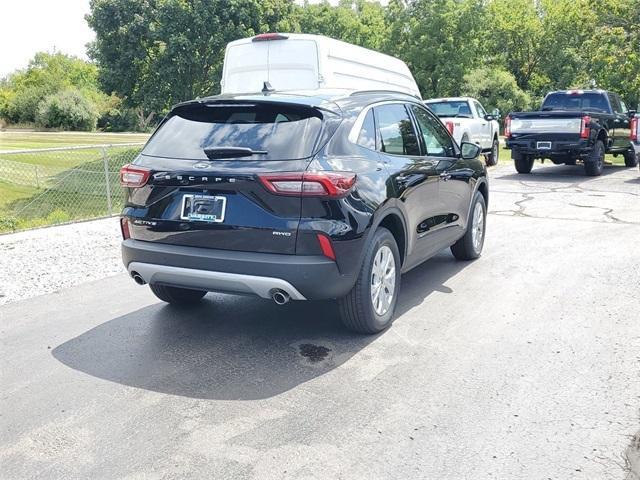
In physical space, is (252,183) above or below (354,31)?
below

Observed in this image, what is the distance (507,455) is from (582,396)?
907mm

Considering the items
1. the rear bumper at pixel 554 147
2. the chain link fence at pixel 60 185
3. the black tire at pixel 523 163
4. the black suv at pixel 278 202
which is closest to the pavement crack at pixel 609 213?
the rear bumper at pixel 554 147

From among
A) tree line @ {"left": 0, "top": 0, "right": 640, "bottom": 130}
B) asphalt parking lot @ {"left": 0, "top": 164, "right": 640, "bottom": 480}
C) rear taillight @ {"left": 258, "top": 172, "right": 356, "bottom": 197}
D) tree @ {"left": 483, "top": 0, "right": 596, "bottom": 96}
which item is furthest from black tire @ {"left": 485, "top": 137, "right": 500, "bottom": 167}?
tree @ {"left": 483, "top": 0, "right": 596, "bottom": 96}

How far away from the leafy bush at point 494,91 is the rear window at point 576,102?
23301 millimetres

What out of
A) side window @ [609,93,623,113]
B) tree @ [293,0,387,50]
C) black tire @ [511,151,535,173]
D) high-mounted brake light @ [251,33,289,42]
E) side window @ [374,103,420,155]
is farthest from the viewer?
tree @ [293,0,387,50]

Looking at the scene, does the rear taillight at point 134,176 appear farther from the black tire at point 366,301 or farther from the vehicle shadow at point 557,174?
the vehicle shadow at point 557,174

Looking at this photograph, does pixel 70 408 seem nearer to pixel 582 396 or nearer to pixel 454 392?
pixel 454 392

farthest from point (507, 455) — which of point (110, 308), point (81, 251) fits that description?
point (81, 251)

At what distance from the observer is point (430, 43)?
40.2 metres

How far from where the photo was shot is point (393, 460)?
3.05 m

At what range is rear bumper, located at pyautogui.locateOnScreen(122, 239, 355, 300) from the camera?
4.11m

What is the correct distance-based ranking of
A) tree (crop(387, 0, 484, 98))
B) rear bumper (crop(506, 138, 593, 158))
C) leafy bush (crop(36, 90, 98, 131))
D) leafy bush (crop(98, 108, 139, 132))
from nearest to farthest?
rear bumper (crop(506, 138, 593, 158)) → tree (crop(387, 0, 484, 98)) → leafy bush (crop(36, 90, 98, 131)) → leafy bush (crop(98, 108, 139, 132))

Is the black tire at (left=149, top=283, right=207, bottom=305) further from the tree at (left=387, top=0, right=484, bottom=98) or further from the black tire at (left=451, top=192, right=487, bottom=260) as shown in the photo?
the tree at (left=387, top=0, right=484, bottom=98)

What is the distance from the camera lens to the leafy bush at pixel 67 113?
194 ft
